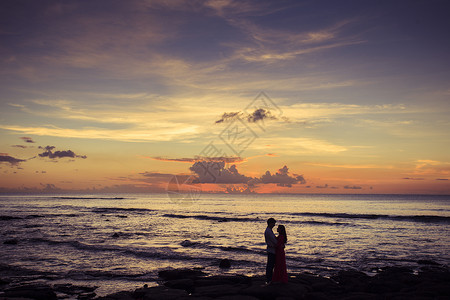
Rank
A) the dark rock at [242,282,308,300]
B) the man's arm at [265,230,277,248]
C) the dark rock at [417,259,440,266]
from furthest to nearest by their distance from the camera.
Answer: the dark rock at [417,259,440,266] < the man's arm at [265,230,277,248] < the dark rock at [242,282,308,300]

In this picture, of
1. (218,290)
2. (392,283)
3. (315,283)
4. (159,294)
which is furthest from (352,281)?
(159,294)

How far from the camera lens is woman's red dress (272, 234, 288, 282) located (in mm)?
13820

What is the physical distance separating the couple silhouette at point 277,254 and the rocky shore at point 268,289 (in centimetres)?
42

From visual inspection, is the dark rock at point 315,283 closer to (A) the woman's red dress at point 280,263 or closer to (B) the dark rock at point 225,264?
(A) the woman's red dress at point 280,263

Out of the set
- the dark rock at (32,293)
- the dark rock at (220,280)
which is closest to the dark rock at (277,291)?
the dark rock at (220,280)

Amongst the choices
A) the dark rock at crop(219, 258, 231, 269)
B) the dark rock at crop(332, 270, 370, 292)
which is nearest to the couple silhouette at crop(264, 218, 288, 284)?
the dark rock at crop(332, 270, 370, 292)

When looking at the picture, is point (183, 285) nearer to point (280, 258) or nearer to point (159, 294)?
point (159, 294)

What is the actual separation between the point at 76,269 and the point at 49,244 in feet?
40.0

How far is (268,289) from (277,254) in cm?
152

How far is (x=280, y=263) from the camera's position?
548 inches

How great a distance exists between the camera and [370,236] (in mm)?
37062

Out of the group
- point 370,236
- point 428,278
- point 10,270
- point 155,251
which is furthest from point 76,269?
point 370,236

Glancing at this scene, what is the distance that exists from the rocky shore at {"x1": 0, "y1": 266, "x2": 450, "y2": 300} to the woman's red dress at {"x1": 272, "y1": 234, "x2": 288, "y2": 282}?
35 centimetres

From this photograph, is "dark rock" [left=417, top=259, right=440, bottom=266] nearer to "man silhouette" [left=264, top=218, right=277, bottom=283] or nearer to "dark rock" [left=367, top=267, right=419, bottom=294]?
"dark rock" [left=367, top=267, right=419, bottom=294]
